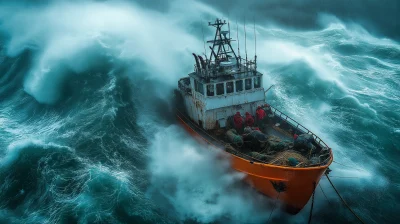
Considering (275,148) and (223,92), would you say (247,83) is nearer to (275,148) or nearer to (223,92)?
(223,92)

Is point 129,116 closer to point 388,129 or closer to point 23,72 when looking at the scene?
point 23,72

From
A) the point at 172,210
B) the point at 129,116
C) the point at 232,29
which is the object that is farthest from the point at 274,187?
the point at 232,29

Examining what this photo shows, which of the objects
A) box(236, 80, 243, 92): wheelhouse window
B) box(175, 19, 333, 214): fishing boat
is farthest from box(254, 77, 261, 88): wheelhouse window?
box(236, 80, 243, 92): wheelhouse window

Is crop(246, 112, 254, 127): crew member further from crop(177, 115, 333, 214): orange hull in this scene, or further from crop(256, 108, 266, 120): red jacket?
crop(177, 115, 333, 214): orange hull

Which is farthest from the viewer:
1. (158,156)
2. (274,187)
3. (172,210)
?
(158,156)

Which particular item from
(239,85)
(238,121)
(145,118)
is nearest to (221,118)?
(238,121)

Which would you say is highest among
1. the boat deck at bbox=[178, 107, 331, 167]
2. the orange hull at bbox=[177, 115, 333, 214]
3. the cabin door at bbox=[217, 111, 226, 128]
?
the cabin door at bbox=[217, 111, 226, 128]
